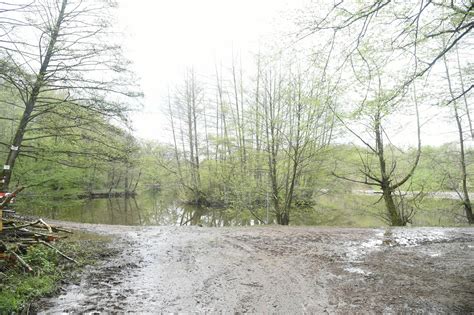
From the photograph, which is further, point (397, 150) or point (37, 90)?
point (397, 150)

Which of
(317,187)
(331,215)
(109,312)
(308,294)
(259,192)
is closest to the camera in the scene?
(109,312)

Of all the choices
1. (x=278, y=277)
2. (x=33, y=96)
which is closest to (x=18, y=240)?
(x=278, y=277)

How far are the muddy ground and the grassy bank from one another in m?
0.18

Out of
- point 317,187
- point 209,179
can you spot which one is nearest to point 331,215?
point 317,187

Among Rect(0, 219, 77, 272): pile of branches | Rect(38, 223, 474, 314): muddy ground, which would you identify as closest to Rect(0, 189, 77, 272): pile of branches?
Rect(0, 219, 77, 272): pile of branches

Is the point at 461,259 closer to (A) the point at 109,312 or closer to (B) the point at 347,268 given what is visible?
(B) the point at 347,268

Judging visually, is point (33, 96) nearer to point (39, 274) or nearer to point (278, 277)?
point (39, 274)

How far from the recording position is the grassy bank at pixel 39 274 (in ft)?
9.39

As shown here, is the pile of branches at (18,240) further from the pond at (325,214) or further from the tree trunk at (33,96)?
the pond at (325,214)

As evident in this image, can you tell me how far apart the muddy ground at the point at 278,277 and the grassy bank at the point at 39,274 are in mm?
179

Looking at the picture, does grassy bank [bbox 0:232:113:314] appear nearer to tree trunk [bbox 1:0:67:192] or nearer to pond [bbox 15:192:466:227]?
tree trunk [bbox 1:0:67:192]

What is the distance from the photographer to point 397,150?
10.8 m

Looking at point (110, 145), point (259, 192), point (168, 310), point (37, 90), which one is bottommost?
point (168, 310)

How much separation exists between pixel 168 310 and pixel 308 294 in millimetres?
1793
